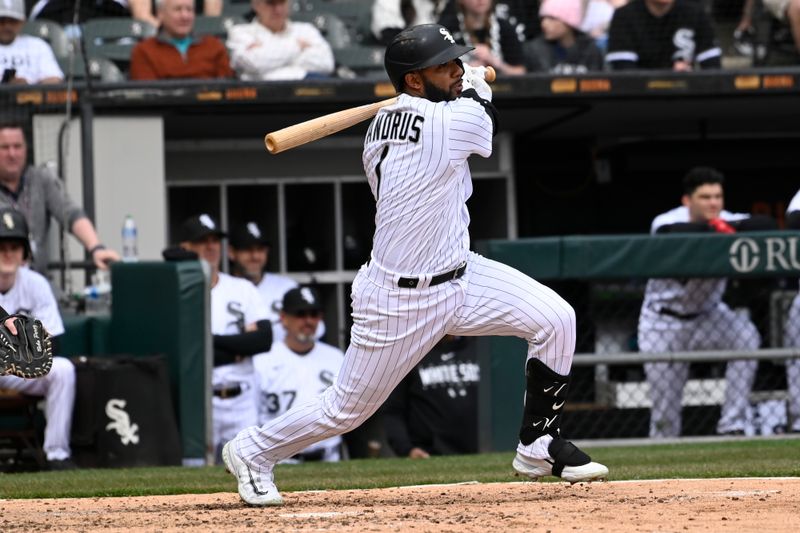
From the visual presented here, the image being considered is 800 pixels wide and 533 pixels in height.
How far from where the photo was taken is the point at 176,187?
1109cm

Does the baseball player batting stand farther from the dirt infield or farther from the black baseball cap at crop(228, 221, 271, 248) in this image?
the black baseball cap at crop(228, 221, 271, 248)

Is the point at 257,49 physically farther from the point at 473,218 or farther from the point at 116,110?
the point at 473,218

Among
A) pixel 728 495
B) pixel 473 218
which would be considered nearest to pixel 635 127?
pixel 473 218

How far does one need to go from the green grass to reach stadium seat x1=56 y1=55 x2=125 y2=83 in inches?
135

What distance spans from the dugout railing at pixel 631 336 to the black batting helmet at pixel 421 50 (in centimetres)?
311

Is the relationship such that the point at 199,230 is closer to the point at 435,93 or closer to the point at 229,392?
the point at 229,392

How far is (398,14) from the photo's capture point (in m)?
10.3

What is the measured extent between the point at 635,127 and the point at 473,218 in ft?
4.94

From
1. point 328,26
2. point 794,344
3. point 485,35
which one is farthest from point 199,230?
point 794,344

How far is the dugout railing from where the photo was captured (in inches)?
303

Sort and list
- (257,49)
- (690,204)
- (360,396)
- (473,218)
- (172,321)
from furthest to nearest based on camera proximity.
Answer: (473,218) < (257,49) < (690,204) < (172,321) < (360,396)

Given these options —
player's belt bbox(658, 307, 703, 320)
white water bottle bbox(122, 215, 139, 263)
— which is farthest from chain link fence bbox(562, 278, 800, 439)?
white water bottle bbox(122, 215, 139, 263)

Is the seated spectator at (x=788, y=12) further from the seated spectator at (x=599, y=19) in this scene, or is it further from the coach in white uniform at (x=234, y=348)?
the coach in white uniform at (x=234, y=348)

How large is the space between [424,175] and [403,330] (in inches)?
19.7
